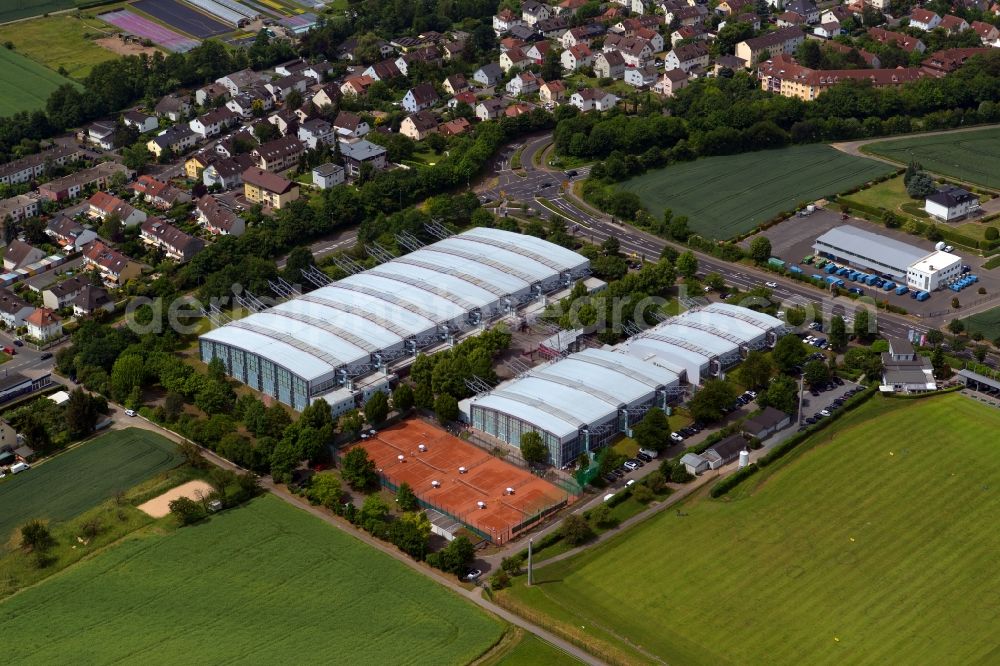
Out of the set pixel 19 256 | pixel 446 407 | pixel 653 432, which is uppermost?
pixel 653 432

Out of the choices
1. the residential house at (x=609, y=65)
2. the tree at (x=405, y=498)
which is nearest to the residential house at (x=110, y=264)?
the tree at (x=405, y=498)

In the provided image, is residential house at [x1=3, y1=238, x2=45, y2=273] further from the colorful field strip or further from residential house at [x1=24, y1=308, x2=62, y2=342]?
the colorful field strip

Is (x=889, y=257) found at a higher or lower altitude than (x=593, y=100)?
lower

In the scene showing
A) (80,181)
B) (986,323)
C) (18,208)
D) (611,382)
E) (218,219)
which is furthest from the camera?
(80,181)

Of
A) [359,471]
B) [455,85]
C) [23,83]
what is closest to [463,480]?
[359,471]

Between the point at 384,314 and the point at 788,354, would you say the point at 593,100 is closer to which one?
the point at 384,314

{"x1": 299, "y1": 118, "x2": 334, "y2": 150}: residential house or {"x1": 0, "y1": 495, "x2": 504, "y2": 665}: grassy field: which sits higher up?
{"x1": 299, "y1": 118, "x2": 334, "y2": 150}: residential house

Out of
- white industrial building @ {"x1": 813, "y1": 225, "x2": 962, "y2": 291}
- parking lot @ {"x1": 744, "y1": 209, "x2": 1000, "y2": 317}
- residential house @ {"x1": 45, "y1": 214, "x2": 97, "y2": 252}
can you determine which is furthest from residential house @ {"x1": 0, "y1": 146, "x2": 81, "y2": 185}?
white industrial building @ {"x1": 813, "y1": 225, "x2": 962, "y2": 291}
